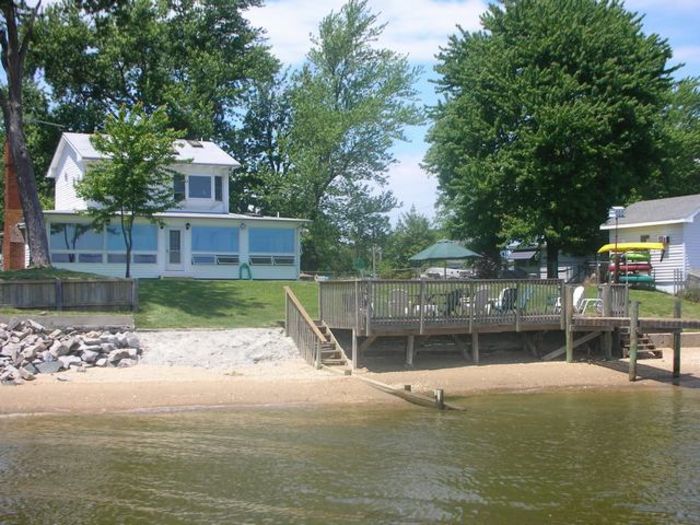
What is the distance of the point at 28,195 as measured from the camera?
26625mm

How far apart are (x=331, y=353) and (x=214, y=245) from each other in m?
13.0

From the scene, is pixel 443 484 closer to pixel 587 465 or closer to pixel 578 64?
pixel 587 465

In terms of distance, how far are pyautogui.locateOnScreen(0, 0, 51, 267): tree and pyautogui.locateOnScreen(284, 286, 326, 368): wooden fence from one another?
9.58m

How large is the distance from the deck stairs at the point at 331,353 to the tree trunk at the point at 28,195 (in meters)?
11.2

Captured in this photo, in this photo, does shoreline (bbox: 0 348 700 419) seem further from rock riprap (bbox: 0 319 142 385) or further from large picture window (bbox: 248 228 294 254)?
large picture window (bbox: 248 228 294 254)

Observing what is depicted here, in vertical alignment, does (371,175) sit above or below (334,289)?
above

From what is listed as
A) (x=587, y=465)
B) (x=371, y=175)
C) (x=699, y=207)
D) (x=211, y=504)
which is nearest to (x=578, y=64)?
(x=699, y=207)

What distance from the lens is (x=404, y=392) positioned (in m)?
17.3

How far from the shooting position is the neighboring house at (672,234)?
109ft

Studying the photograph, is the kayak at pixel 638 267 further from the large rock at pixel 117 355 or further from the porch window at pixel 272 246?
the large rock at pixel 117 355

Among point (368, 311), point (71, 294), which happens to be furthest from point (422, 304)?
point (71, 294)

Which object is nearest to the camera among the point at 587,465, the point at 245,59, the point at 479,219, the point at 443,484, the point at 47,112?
the point at 443,484

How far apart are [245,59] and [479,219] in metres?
19.4

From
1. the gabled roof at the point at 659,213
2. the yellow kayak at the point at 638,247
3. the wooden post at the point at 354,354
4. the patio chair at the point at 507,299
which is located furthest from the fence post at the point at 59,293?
Result: the gabled roof at the point at 659,213
